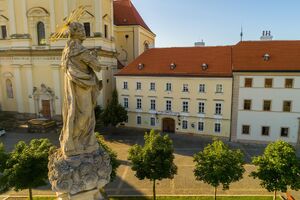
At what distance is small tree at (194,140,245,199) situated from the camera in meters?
15.8

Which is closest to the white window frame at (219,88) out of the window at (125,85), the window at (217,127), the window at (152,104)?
the window at (217,127)

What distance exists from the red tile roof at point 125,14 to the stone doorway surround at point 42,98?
17176mm

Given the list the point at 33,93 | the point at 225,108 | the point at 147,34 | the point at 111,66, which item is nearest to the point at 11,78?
the point at 33,93

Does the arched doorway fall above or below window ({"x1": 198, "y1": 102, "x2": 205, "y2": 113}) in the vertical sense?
below

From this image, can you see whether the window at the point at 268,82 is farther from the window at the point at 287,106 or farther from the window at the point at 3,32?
the window at the point at 3,32

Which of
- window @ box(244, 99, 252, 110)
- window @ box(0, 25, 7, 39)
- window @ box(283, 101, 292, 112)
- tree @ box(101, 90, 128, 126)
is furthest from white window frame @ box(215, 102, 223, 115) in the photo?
window @ box(0, 25, 7, 39)

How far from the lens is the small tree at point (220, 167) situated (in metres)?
15.8

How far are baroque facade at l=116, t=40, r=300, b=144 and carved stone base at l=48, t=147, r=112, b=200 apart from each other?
2654 cm

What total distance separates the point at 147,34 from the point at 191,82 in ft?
74.9

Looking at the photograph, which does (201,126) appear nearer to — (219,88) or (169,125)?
(169,125)

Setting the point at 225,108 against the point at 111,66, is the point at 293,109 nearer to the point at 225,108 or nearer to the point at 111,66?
the point at 225,108

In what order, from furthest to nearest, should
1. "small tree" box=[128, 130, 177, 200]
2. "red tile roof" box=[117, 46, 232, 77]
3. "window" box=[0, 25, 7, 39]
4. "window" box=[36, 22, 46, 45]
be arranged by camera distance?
"window" box=[0, 25, 7, 39] → "window" box=[36, 22, 46, 45] → "red tile roof" box=[117, 46, 232, 77] → "small tree" box=[128, 130, 177, 200]

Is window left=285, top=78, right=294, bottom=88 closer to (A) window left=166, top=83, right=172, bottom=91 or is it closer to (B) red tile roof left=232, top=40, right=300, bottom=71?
(B) red tile roof left=232, top=40, right=300, bottom=71

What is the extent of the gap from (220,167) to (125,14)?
39116 millimetres
